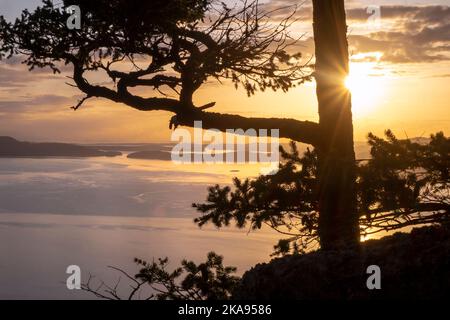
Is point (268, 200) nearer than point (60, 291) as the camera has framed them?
Yes

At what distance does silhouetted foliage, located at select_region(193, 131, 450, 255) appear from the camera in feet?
22.8

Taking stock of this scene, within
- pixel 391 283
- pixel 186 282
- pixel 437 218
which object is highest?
pixel 437 218

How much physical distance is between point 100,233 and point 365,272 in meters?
58.6

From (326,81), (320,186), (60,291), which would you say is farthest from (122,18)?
(60,291)

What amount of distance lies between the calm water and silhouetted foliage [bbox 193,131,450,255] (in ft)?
105

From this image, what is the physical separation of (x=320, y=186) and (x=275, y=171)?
2.18 ft

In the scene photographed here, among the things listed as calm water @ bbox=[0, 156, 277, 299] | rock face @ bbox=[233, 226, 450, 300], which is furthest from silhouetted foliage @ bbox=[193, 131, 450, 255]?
calm water @ bbox=[0, 156, 277, 299]

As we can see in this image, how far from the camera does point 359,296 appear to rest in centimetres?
626

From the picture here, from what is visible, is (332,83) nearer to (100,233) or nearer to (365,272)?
(365,272)

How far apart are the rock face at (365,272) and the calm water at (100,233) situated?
3442 cm

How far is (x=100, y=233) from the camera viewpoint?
207 feet

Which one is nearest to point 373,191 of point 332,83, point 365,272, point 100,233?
point 365,272

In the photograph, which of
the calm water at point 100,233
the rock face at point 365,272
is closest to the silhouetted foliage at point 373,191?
the rock face at point 365,272
